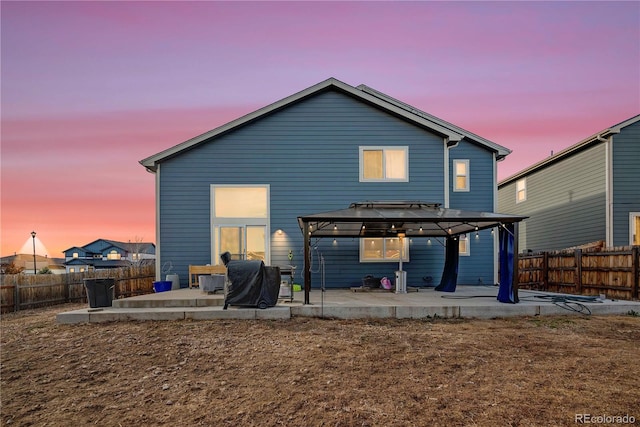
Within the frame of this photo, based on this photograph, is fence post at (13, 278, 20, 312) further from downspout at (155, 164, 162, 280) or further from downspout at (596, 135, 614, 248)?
downspout at (596, 135, 614, 248)

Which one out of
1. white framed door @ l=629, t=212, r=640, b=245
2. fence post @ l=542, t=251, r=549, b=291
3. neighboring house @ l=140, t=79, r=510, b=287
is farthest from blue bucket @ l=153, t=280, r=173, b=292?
white framed door @ l=629, t=212, r=640, b=245

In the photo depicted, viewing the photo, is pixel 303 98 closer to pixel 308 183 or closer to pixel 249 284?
pixel 308 183

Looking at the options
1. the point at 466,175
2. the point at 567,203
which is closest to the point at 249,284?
the point at 466,175

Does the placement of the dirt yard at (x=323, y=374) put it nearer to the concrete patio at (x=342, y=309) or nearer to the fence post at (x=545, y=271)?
the concrete patio at (x=342, y=309)

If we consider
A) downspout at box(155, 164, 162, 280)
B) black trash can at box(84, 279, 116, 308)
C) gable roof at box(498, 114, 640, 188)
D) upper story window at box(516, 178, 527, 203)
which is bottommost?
black trash can at box(84, 279, 116, 308)

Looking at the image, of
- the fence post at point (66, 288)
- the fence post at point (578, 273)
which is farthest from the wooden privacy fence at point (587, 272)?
the fence post at point (66, 288)

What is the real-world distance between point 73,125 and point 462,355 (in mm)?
18136

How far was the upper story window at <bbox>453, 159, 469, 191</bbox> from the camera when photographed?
43.3 ft

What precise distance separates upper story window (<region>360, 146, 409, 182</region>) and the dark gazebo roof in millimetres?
1607

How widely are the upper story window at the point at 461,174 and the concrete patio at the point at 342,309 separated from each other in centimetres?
519

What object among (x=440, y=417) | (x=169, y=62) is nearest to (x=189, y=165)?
(x=169, y=62)

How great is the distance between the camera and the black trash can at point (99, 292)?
839 cm

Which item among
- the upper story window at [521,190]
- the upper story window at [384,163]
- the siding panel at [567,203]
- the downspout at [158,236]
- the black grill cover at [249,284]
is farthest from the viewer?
the upper story window at [521,190]

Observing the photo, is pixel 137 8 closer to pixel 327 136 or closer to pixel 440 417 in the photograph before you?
pixel 327 136
